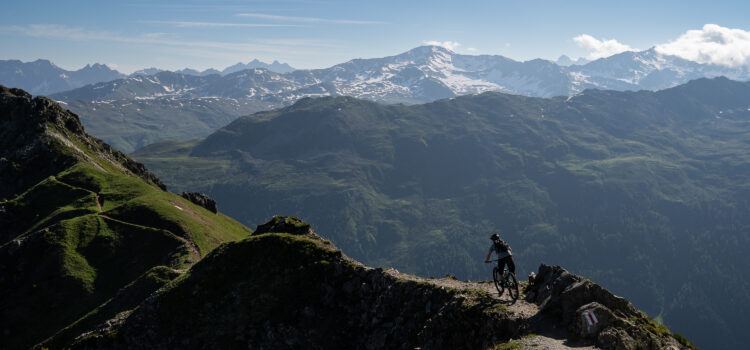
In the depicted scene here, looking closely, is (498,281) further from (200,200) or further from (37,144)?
(37,144)

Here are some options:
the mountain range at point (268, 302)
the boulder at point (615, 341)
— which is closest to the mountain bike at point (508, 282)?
the mountain range at point (268, 302)

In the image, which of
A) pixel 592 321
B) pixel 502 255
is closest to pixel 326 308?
pixel 502 255

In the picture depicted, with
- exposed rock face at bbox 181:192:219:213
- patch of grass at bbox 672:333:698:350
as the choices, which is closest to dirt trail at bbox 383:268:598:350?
patch of grass at bbox 672:333:698:350

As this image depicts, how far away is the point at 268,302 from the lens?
39000mm

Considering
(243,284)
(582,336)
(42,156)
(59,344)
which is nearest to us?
(582,336)

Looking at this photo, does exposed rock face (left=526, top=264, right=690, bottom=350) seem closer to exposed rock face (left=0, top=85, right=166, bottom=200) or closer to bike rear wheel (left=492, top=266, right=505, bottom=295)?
bike rear wheel (left=492, top=266, right=505, bottom=295)

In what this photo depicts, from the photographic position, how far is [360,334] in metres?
36.8

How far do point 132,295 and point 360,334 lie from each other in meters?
35.9

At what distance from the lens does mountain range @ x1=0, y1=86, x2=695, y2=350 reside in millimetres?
29984

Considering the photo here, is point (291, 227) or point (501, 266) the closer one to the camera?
point (501, 266)

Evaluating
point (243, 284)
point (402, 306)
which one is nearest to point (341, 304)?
point (402, 306)

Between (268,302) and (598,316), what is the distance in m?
25.8

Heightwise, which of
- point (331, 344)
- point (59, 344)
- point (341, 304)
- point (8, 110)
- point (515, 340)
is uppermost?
point (8, 110)

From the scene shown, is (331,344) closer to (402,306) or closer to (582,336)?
(402,306)
